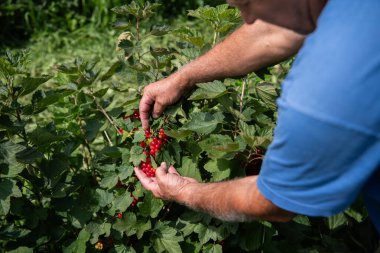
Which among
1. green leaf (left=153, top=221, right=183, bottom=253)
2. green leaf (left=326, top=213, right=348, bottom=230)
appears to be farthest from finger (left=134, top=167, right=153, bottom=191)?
green leaf (left=326, top=213, right=348, bottom=230)

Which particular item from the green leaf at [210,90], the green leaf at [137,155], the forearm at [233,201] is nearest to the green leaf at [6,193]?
the green leaf at [137,155]

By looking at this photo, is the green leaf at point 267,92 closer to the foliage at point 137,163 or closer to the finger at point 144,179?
the foliage at point 137,163

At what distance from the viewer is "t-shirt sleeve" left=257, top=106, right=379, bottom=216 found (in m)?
1.08

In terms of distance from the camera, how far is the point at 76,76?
85.5 inches

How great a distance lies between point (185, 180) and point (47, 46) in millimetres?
4249

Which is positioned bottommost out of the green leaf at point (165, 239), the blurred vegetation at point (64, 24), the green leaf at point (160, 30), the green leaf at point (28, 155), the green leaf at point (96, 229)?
the blurred vegetation at point (64, 24)

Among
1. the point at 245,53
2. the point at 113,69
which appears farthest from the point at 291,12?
the point at 113,69

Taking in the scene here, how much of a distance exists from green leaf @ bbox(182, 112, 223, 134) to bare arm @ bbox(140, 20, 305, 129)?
13cm

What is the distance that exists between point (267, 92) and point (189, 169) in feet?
1.39

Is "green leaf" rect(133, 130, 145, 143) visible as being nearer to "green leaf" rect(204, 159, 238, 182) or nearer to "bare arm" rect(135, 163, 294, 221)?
"bare arm" rect(135, 163, 294, 221)

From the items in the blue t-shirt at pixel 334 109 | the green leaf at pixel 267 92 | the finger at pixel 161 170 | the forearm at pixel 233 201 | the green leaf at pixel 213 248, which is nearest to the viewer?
the blue t-shirt at pixel 334 109

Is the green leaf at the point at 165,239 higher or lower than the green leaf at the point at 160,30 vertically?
lower

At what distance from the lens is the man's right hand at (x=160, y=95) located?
194 centimetres

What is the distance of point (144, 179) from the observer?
1914 mm
